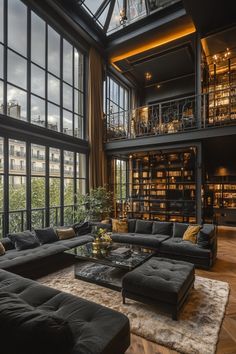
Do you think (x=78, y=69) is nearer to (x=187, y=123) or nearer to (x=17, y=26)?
(x=17, y=26)

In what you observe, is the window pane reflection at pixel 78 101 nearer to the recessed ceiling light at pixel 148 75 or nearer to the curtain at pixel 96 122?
the curtain at pixel 96 122

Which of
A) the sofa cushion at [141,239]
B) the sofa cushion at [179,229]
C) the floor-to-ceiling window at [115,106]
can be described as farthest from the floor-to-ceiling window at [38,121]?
the sofa cushion at [179,229]

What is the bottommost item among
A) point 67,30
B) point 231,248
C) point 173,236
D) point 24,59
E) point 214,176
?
point 231,248

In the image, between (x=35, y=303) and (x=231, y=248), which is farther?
(x=231, y=248)

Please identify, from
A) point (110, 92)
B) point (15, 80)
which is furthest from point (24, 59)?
point (110, 92)

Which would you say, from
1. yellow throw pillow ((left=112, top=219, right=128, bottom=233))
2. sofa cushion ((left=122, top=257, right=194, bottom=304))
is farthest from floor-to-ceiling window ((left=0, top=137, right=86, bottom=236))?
sofa cushion ((left=122, top=257, right=194, bottom=304))

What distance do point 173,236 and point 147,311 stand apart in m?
2.49

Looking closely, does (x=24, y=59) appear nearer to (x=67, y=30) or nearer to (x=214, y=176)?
(x=67, y=30)

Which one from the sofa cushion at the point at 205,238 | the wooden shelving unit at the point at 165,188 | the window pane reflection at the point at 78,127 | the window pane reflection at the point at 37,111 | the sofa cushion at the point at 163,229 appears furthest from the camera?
the wooden shelving unit at the point at 165,188

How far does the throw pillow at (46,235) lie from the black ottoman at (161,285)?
2.33 meters

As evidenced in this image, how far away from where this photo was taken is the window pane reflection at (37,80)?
5309 mm

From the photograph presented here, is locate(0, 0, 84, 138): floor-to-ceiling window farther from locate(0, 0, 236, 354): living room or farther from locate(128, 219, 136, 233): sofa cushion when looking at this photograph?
locate(128, 219, 136, 233): sofa cushion

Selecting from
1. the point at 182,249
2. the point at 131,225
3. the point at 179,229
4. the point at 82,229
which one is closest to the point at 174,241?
the point at 182,249

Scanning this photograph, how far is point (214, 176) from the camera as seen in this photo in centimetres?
876
